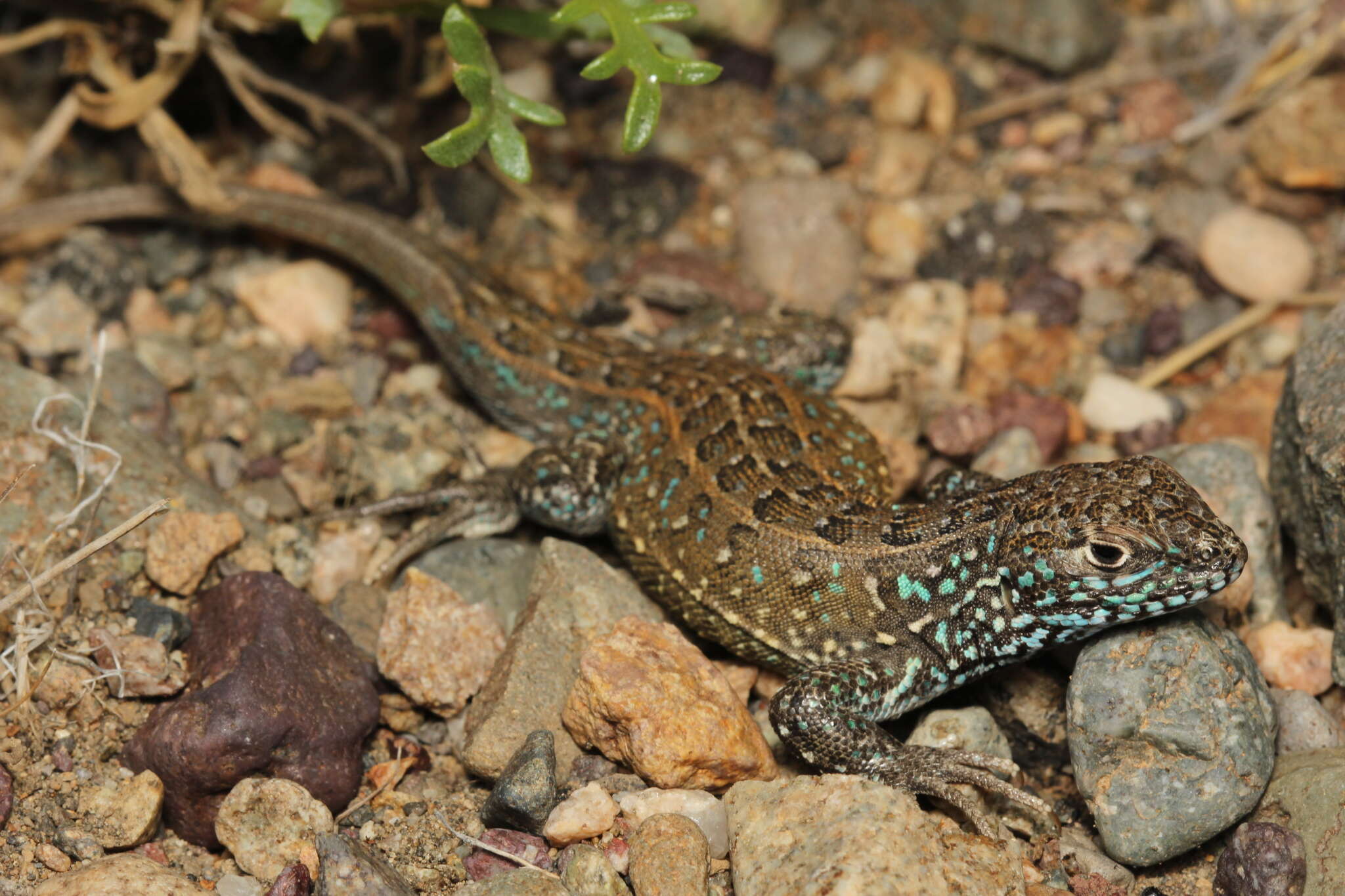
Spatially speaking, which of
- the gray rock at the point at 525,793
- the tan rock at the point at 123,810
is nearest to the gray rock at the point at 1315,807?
the gray rock at the point at 525,793

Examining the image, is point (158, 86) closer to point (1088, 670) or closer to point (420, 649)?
point (420, 649)

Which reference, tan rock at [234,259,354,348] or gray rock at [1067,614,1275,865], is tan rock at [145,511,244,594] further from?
gray rock at [1067,614,1275,865]

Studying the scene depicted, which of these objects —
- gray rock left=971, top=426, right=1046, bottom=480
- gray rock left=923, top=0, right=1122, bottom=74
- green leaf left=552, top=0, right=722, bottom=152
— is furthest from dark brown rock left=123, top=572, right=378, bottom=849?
gray rock left=923, top=0, right=1122, bottom=74

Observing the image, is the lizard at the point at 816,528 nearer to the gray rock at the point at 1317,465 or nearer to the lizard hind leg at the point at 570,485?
the lizard hind leg at the point at 570,485

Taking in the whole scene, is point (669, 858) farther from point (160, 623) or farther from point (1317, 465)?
point (1317, 465)

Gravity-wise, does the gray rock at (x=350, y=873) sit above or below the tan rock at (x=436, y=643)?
above

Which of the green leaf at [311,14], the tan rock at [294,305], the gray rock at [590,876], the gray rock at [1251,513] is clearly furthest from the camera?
the tan rock at [294,305]

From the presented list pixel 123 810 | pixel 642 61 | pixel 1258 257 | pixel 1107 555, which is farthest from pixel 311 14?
pixel 1258 257

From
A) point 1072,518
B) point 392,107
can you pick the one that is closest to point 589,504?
point 1072,518
